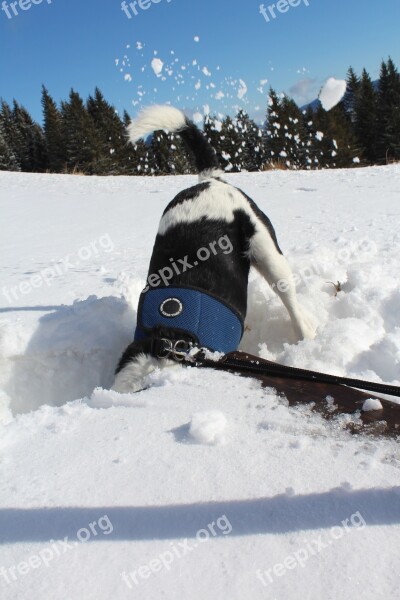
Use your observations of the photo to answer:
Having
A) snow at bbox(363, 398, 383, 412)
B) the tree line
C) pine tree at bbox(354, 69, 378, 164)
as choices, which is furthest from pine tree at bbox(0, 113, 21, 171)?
snow at bbox(363, 398, 383, 412)

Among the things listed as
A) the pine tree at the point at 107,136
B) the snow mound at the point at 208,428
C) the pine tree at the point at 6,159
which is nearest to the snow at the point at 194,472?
the snow mound at the point at 208,428

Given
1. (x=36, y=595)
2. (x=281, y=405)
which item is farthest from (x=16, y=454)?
(x=281, y=405)

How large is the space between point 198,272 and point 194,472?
46.0 inches

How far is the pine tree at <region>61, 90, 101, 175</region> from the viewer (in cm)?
3838

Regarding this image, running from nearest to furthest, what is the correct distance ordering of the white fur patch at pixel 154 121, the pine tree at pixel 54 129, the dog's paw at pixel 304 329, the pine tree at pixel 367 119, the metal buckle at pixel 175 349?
1. the metal buckle at pixel 175 349
2. the dog's paw at pixel 304 329
3. the white fur patch at pixel 154 121
4. the pine tree at pixel 367 119
5. the pine tree at pixel 54 129

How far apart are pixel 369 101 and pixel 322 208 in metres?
38.9

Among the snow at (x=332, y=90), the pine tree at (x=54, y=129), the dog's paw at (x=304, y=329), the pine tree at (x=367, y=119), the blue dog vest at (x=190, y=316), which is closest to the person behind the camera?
the blue dog vest at (x=190, y=316)

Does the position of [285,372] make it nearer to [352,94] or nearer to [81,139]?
[81,139]

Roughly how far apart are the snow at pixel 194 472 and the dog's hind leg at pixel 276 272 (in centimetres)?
15

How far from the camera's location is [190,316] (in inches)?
78.7

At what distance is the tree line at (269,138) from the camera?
36.3 m

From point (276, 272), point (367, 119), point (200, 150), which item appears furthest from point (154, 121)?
point (367, 119)

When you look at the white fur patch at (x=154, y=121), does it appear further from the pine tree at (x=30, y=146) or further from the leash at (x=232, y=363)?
the pine tree at (x=30, y=146)

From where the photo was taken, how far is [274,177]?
8102 millimetres
